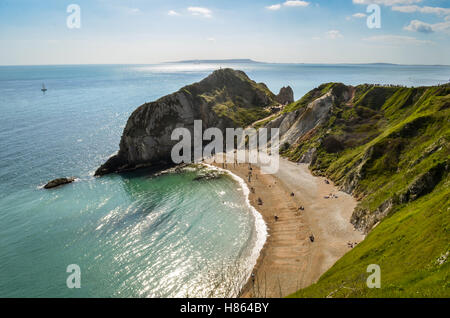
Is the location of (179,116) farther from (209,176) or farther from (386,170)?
(386,170)

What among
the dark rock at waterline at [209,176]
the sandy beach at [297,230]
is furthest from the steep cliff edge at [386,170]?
the dark rock at waterline at [209,176]

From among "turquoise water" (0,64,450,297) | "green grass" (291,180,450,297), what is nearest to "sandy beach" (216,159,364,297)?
"turquoise water" (0,64,450,297)

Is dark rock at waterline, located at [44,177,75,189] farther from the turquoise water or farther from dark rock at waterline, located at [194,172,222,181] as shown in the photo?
dark rock at waterline, located at [194,172,222,181]

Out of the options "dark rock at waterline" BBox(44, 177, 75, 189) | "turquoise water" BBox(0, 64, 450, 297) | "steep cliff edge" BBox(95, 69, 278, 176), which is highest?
"steep cliff edge" BBox(95, 69, 278, 176)

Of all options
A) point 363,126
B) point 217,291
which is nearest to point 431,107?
point 363,126

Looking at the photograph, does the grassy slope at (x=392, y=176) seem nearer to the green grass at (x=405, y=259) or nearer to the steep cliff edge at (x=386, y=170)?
the green grass at (x=405, y=259)

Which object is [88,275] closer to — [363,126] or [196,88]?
[363,126]
